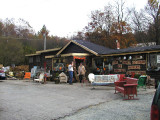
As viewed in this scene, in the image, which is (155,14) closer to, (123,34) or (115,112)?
(123,34)

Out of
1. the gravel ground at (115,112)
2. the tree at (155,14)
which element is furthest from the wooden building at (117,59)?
the tree at (155,14)

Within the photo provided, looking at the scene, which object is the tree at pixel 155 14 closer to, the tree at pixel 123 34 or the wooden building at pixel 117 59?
the tree at pixel 123 34

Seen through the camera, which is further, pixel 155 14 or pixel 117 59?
pixel 155 14

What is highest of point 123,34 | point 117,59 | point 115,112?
point 123,34

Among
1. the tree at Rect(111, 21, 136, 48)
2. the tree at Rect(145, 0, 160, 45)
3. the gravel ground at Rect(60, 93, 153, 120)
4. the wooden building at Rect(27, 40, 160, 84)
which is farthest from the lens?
the tree at Rect(111, 21, 136, 48)

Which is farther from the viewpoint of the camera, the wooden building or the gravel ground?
the wooden building

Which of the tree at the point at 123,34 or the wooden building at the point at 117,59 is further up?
the tree at the point at 123,34

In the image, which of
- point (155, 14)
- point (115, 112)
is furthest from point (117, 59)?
point (155, 14)

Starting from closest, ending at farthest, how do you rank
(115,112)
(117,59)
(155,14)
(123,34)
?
(115,112)
(117,59)
(155,14)
(123,34)

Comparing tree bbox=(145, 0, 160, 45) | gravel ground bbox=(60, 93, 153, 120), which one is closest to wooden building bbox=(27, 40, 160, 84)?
gravel ground bbox=(60, 93, 153, 120)

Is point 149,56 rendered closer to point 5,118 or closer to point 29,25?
point 5,118

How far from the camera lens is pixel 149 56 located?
14.0 m

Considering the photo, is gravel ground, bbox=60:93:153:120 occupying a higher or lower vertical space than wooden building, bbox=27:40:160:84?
lower

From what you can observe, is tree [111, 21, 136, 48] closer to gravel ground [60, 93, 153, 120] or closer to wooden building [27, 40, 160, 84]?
wooden building [27, 40, 160, 84]
